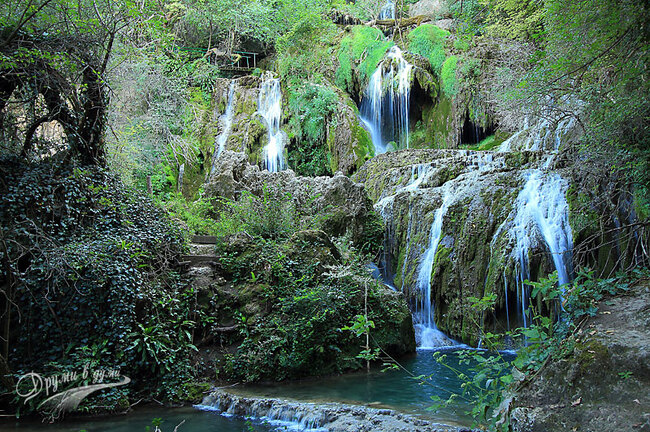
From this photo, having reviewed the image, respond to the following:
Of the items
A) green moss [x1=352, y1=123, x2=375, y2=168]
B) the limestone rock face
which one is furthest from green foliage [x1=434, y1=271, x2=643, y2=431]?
green moss [x1=352, y1=123, x2=375, y2=168]

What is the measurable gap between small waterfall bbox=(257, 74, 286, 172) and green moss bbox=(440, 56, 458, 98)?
7797 millimetres

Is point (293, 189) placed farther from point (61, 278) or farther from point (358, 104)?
point (358, 104)

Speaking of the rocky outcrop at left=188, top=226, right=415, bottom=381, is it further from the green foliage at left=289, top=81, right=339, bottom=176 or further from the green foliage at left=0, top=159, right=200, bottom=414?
the green foliage at left=289, top=81, right=339, bottom=176

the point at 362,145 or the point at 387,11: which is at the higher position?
the point at 387,11

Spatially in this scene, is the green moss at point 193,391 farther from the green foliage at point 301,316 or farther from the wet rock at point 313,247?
the wet rock at point 313,247

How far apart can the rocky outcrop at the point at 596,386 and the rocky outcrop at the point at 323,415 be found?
1.17 m

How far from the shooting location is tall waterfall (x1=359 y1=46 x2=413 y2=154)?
2006 cm

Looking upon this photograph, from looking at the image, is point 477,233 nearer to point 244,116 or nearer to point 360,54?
point 244,116

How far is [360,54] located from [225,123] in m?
7.77

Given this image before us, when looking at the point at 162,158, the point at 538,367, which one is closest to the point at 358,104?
the point at 162,158

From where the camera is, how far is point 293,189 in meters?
12.6

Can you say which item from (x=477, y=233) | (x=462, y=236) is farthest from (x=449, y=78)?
(x=477, y=233)

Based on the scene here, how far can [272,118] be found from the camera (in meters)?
20.4

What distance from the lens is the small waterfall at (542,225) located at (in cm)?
942
